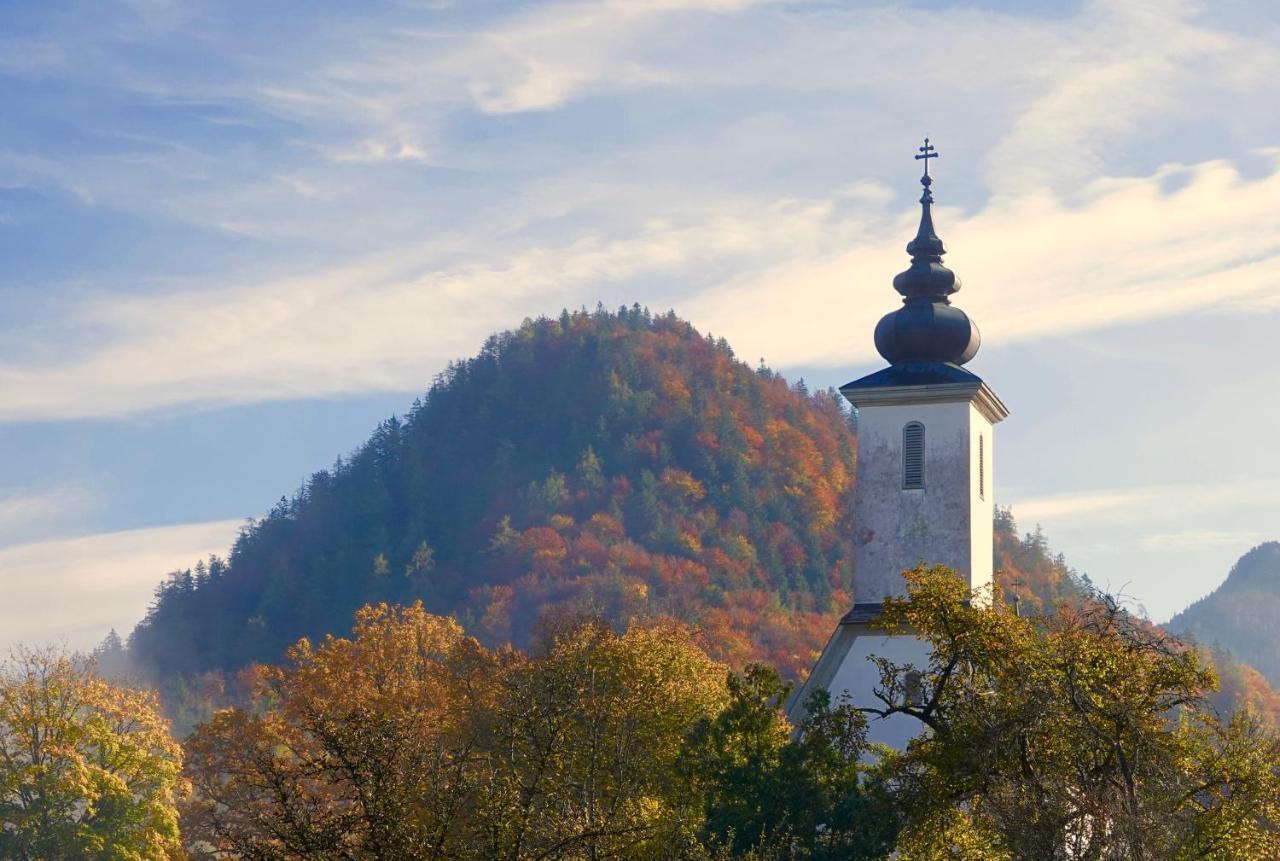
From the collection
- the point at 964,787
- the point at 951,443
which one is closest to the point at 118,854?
the point at 951,443

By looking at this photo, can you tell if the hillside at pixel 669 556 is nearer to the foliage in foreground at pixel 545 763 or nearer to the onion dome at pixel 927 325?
the foliage in foreground at pixel 545 763

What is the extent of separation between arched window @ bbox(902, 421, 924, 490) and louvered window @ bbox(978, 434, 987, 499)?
180 centimetres

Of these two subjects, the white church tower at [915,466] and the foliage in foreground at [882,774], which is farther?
the white church tower at [915,466]

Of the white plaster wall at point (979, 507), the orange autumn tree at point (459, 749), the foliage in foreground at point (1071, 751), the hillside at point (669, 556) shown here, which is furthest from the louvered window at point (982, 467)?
the hillside at point (669, 556)

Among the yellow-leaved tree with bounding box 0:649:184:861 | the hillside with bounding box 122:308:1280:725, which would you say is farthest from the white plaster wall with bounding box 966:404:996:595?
the hillside with bounding box 122:308:1280:725

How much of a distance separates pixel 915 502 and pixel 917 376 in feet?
9.17

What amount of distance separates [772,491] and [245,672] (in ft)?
157

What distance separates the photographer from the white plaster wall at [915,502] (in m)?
42.3

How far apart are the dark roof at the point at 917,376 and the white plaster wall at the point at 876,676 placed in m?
5.70

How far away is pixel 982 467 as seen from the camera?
1748 inches

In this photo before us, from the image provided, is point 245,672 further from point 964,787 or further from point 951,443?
point 964,787

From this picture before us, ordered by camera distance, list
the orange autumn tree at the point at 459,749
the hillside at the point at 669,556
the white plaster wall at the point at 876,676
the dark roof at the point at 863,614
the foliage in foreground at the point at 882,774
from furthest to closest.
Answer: the hillside at the point at 669,556 → the dark roof at the point at 863,614 → the white plaster wall at the point at 876,676 → the foliage in foreground at the point at 882,774 → the orange autumn tree at the point at 459,749

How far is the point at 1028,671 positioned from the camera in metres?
25.4

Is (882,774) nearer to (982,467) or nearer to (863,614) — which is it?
(863,614)
